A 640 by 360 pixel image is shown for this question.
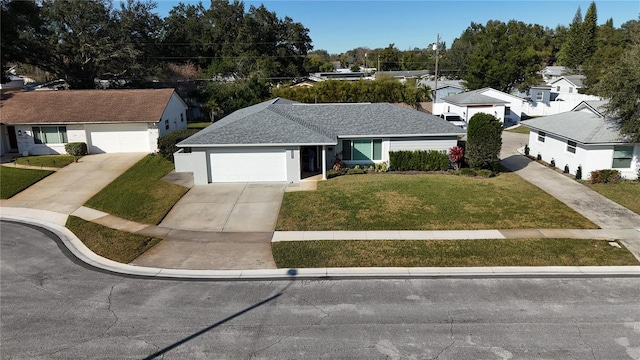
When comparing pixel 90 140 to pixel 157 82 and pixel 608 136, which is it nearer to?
pixel 157 82

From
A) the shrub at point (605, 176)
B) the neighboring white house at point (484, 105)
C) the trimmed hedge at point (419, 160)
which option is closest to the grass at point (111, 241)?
the trimmed hedge at point (419, 160)

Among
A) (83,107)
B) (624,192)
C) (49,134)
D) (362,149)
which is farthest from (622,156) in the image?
(49,134)

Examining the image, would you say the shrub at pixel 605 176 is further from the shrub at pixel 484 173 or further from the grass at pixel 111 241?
the grass at pixel 111 241

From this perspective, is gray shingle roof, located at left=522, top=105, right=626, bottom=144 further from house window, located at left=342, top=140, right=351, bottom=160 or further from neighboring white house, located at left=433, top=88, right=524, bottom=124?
house window, located at left=342, top=140, right=351, bottom=160

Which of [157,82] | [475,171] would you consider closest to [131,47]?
[157,82]

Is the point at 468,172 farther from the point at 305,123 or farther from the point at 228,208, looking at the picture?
the point at 228,208

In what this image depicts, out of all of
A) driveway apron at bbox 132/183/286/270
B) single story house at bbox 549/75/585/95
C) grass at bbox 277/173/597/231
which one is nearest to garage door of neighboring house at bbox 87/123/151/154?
driveway apron at bbox 132/183/286/270
